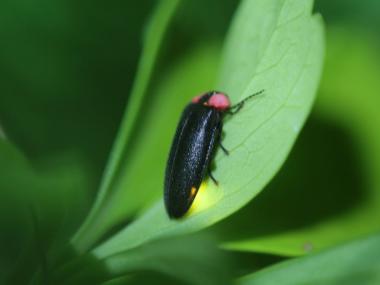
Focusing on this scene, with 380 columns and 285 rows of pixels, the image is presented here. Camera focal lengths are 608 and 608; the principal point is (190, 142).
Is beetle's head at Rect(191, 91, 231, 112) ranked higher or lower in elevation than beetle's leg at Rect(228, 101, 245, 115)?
lower

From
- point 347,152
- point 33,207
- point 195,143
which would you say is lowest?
point 195,143

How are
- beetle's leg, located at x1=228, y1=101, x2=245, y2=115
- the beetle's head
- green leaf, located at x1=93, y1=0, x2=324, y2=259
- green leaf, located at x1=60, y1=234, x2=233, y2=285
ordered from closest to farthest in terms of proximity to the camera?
green leaf, located at x1=60, y1=234, x2=233, y2=285 → green leaf, located at x1=93, y1=0, x2=324, y2=259 → beetle's leg, located at x1=228, y1=101, x2=245, y2=115 → the beetle's head

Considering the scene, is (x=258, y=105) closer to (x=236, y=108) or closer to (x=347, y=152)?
(x=236, y=108)

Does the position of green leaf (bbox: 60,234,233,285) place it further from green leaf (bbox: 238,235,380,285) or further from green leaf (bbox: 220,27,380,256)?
green leaf (bbox: 220,27,380,256)

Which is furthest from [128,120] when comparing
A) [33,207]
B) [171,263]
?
[171,263]

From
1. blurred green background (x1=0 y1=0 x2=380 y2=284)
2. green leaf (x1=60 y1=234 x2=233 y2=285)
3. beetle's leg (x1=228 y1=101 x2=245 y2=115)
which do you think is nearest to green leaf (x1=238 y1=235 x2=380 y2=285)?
green leaf (x1=60 y1=234 x2=233 y2=285)

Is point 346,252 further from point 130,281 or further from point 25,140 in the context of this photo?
point 25,140
